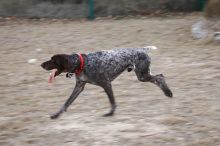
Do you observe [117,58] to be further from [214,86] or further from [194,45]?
[194,45]

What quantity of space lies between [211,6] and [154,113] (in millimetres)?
6243

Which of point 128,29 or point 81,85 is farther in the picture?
point 128,29

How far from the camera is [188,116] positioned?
6.10 metres

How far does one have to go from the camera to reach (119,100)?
23.0 ft

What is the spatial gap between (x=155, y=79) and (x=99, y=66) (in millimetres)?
921

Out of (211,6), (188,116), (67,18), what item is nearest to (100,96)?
(188,116)

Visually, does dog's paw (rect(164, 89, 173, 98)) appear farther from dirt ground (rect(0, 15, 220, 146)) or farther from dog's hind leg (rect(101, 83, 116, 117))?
dog's hind leg (rect(101, 83, 116, 117))

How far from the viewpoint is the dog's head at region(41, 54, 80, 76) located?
19.4 ft

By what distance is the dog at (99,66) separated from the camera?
593 cm

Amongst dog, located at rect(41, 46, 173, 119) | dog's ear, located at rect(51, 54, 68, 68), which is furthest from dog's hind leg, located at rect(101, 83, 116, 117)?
dog's ear, located at rect(51, 54, 68, 68)

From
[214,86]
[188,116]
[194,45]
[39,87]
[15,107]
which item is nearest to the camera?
[188,116]

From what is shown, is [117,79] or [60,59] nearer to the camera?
[60,59]

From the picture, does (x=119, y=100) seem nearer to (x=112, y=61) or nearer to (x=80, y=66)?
(x=112, y=61)

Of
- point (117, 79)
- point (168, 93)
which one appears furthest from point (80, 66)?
point (117, 79)
